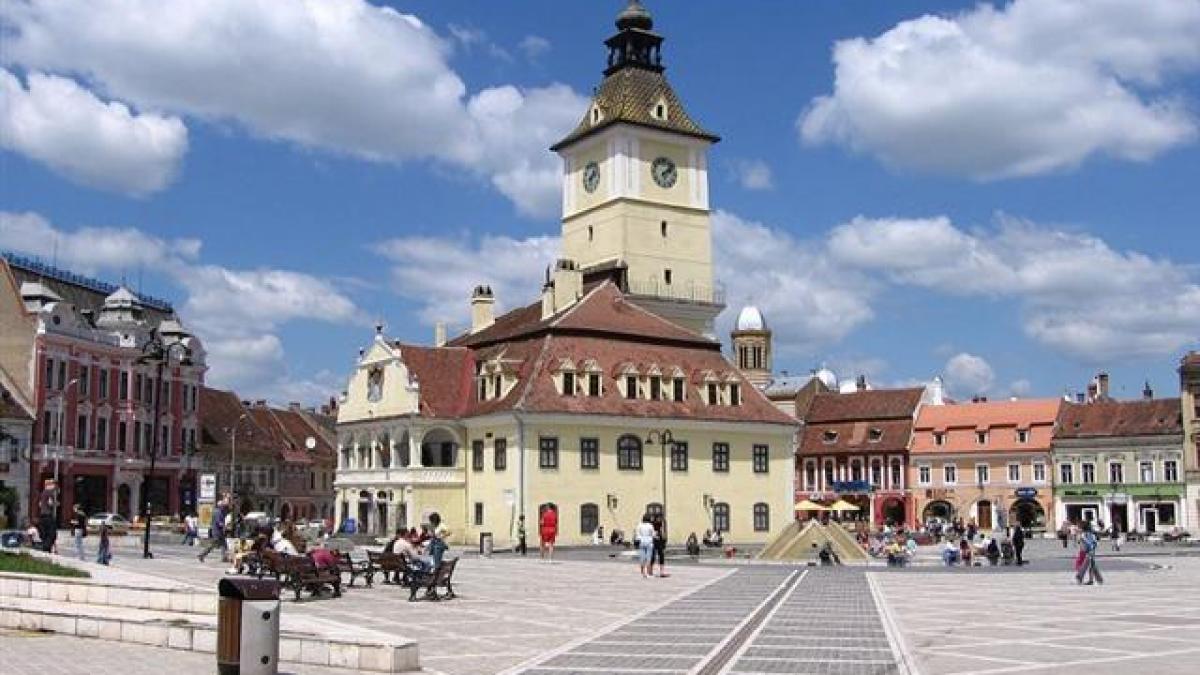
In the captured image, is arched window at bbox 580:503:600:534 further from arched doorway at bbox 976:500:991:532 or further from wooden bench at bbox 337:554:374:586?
arched doorway at bbox 976:500:991:532

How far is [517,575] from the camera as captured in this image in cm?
3506

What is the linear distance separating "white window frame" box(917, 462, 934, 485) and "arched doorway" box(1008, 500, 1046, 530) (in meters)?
5.82

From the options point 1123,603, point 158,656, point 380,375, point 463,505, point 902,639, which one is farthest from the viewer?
point 380,375

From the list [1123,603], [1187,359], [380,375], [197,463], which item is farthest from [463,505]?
[1187,359]

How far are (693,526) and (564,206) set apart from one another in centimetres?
2998

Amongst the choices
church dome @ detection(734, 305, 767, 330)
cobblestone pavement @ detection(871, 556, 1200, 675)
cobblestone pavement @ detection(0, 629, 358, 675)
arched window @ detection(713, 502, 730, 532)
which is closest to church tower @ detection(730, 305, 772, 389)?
church dome @ detection(734, 305, 767, 330)

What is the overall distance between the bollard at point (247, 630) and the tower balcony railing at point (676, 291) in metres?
63.3

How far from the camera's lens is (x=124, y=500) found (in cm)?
7606

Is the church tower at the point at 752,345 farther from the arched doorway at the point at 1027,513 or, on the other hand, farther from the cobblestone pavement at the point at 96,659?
the cobblestone pavement at the point at 96,659

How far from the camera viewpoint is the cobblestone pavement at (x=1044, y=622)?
17062mm

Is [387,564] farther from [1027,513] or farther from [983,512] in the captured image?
[983,512]

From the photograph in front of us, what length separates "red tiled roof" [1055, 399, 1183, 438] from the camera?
86.6 m

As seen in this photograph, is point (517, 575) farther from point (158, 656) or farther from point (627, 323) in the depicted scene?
point (627, 323)

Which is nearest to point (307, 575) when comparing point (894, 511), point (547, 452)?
point (547, 452)
